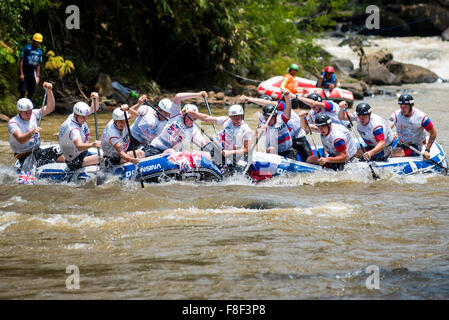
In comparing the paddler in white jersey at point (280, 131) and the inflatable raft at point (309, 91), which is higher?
the paddler in white jersey at point (280, 131)

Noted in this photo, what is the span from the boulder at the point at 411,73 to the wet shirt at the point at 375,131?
57.1ft

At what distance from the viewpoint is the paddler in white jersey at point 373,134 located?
9852mm

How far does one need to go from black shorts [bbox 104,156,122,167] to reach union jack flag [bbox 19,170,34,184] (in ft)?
3.80

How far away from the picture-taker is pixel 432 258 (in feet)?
20.7

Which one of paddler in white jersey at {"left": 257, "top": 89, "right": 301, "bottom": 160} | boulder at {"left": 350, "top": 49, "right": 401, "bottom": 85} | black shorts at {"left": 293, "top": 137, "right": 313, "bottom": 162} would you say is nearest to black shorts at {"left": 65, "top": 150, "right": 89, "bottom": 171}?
paddler in white jersey at {"left": 257, "top": 89, "right": 301, "bottom": 160}

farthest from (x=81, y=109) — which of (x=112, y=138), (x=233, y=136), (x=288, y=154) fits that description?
(x=288, y=154)

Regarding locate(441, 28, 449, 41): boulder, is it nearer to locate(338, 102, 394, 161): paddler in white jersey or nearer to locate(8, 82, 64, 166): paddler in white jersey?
locate(338, 102, 394, 161): paddler in white jersey

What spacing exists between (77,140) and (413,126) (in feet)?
18.1

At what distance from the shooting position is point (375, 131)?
995 centimetres

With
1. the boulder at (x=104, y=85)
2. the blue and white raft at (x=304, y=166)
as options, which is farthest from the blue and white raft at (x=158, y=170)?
the boulder at (x=104, y=85)

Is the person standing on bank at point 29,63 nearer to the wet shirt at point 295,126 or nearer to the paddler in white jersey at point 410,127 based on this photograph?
the wet shirt at point 295,126

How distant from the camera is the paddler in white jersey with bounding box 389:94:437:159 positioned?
33.5ft
